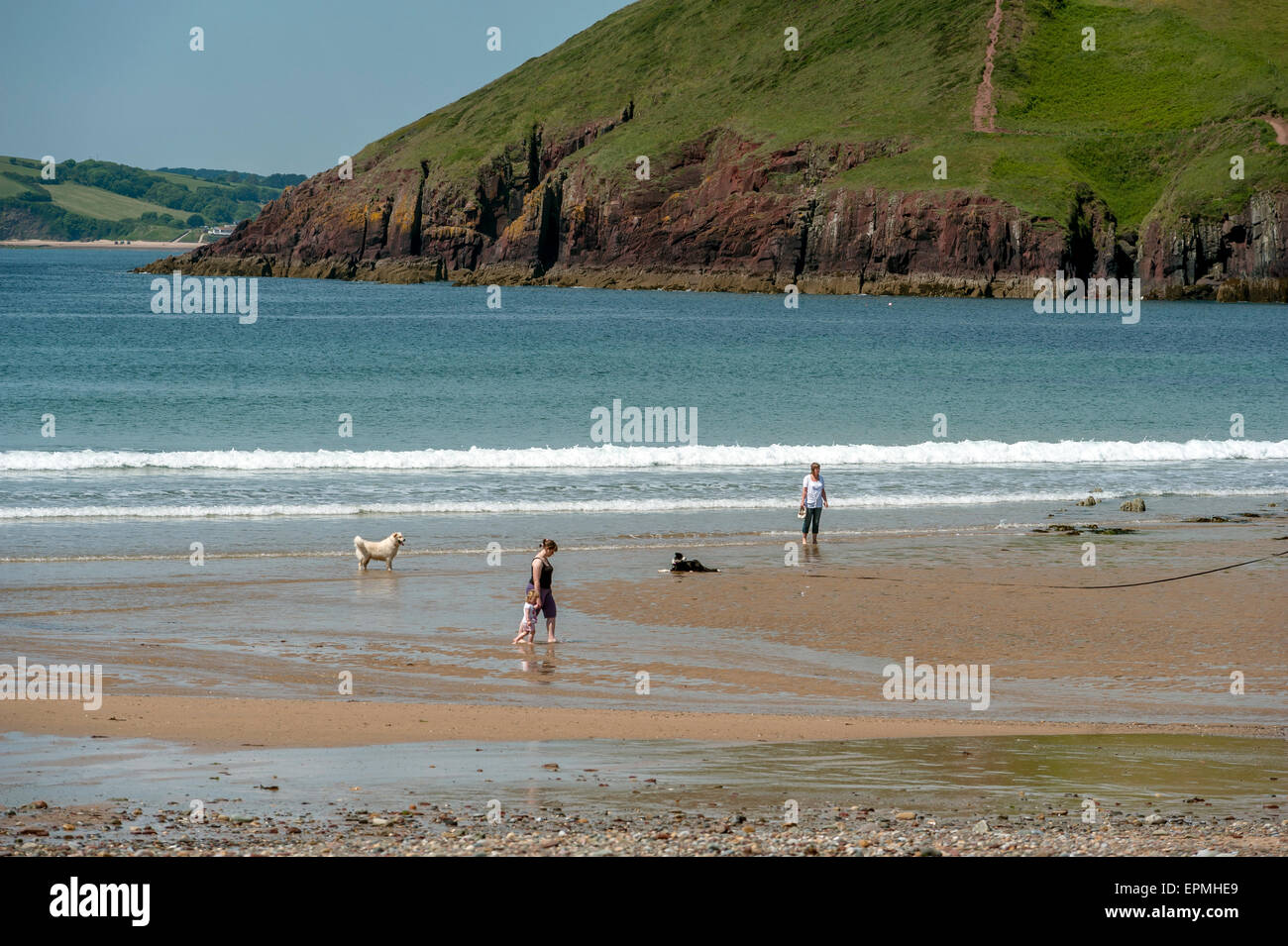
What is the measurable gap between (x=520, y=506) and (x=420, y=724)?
49.0 feet

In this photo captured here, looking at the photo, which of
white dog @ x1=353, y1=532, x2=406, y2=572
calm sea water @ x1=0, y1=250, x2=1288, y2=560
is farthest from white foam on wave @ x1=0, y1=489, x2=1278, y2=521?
white dog @ x1=353, y1=532, x2=406, y2=572

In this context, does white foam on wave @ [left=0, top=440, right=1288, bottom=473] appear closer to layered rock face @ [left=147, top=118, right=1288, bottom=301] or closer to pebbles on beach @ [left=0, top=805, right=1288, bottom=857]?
pebbles on beach @ [left=0, top=805, right=1288, bottom=857]

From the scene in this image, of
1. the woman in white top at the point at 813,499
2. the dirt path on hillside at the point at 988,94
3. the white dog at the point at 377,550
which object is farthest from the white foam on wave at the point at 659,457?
the dirt path on hillside at the point at 988,94

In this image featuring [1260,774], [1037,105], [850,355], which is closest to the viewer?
[1260,774]

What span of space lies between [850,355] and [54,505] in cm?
4979

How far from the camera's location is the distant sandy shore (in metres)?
11.2

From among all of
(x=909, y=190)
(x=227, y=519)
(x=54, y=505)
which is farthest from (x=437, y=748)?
(x=909, y=190)

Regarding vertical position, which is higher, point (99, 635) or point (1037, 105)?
point (1037, 105)

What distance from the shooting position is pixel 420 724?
38.3ft

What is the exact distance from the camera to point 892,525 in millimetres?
24672

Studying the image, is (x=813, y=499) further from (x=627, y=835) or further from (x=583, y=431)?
(x=583, y=431)

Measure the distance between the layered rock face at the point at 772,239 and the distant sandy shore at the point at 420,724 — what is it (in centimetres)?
13360
